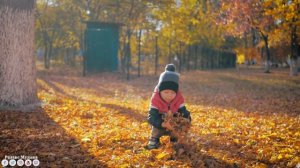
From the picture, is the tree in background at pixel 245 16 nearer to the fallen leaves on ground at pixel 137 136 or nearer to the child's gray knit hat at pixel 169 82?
the fallen leaves on ground at pixel 137 136

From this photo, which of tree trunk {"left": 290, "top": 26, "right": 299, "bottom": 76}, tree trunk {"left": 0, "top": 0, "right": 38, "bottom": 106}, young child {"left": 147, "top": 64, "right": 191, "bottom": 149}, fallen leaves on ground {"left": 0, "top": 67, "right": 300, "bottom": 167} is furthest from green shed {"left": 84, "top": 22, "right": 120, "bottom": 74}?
young child {"left": 147, "top": 64, "right": 191, "bottom": 149}

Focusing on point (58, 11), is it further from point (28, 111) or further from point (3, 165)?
point (3, 165)

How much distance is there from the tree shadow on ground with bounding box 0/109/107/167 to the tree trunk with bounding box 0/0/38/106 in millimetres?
695

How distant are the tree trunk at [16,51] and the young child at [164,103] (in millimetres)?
4412

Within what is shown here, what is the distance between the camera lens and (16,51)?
8219mm

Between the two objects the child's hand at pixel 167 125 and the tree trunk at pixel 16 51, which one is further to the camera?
the tree trunk at pixel 16 51

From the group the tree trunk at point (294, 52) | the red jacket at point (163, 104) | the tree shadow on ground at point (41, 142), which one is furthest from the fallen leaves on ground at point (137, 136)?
the tree trunk at point (294, 52)

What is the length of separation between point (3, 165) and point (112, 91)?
35.8 ft

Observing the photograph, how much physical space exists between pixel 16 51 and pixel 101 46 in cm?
1582

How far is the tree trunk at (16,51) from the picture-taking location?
319 inches

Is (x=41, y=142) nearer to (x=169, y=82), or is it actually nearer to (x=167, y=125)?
(x=167, y=125)

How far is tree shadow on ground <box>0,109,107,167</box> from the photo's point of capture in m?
4.99

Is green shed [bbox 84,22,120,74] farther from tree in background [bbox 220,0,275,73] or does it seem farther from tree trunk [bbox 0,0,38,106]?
tree trunk [bbox 0,0,38,106]

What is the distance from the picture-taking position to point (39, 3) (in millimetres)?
33875
